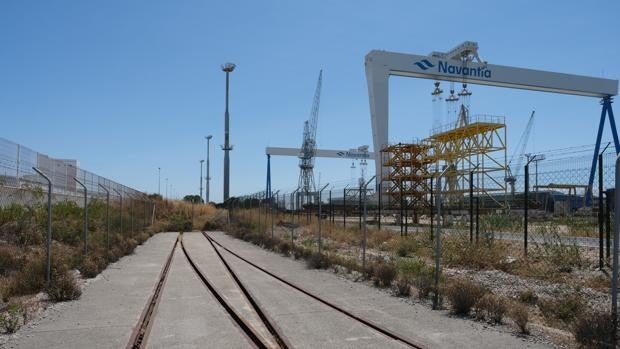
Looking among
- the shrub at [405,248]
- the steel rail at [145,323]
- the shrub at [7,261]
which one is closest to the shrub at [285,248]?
the shrub at [405,248]

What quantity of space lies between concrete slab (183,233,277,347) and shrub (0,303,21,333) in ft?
11.2

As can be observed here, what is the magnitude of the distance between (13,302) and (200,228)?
36897 millimetres

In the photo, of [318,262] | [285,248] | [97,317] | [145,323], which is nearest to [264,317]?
[145,323]

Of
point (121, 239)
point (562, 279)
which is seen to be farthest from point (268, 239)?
point (562, 279)

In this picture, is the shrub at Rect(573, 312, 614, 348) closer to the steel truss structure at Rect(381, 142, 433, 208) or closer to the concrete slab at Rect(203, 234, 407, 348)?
the concrete slab at Rect(203, 234, 407, 348)

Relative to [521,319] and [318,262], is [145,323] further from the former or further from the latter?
[318,262]

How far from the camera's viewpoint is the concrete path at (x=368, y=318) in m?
7.66

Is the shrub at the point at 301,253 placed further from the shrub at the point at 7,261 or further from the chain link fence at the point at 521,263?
the shrub at the point at 7,261

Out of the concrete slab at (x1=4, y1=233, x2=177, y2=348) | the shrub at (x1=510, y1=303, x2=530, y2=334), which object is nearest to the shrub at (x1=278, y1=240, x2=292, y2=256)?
the concrete slab at (x1=4, y1=233, x2=177, y2=348)

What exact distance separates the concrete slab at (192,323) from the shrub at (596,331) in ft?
14.2

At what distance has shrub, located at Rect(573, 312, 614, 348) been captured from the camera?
A: 22.8 feet

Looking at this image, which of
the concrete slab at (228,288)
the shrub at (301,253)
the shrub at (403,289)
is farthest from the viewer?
the shrub at (301,253)

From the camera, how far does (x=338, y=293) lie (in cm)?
1183

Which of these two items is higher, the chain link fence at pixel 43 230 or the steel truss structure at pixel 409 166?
the steel truss structure at pixel 409 166
